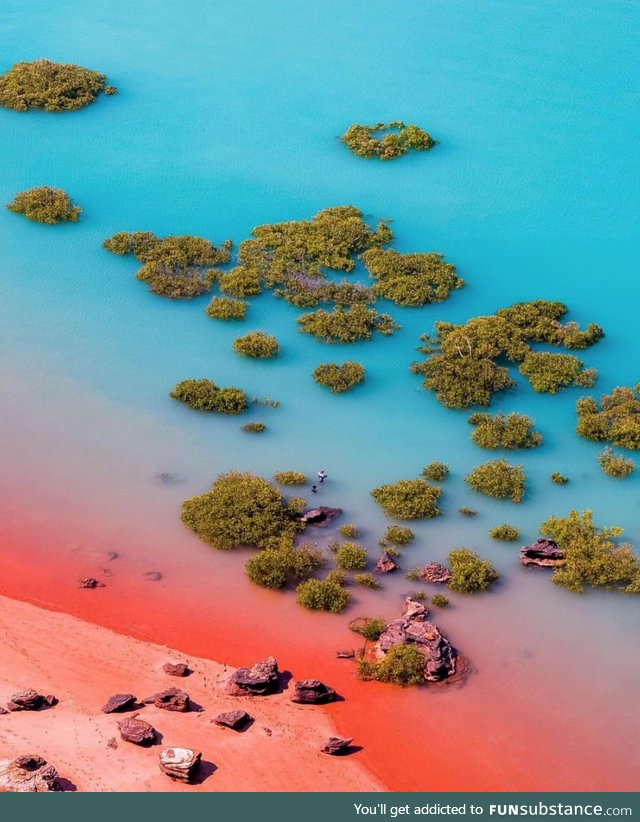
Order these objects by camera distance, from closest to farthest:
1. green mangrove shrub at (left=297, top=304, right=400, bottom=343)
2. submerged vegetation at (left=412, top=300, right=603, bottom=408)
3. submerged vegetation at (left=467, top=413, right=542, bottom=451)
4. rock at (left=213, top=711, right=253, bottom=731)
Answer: rock at (left=213, top=711, right=253, bottom=731) < submerged vegetation at (left=467, top=413, right=542, bottom=451) < submerged vegetation at (left=412, top=300, right=603, bottom=408) < green mangrove shrub at (left=297, top=304, right=400, bottom=343)

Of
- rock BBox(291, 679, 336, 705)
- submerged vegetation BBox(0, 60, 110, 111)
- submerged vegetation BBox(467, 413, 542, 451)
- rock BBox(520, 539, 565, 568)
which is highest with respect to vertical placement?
submerged vegetation BBox(0, 60, 110, 111)

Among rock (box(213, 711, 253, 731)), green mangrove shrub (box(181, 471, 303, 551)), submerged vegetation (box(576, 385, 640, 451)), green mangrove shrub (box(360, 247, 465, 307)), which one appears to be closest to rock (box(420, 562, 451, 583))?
green mangrove shrub (box(181, 471, 303, 551))

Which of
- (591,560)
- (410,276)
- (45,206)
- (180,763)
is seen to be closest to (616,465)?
(591,560)

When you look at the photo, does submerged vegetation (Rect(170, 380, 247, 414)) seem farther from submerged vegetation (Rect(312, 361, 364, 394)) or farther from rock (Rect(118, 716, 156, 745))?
rock (Rect(118, 716, 156, 745))

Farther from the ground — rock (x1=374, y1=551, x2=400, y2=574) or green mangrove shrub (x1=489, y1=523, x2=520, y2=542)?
Result: green mangrove shrub (x1=489, y1=523, x2=520, y2=542)

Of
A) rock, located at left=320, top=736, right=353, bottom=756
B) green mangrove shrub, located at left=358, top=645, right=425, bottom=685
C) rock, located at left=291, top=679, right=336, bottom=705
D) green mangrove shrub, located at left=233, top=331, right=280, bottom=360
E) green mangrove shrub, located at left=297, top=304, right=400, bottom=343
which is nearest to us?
rock, located at left=320, top=736, right=353, bottom=756

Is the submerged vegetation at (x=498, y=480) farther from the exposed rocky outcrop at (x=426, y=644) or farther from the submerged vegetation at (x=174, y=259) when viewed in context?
the submerged vegetation at (x=174, y=259)

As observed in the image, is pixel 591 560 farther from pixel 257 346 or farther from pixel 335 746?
pixel 257 346

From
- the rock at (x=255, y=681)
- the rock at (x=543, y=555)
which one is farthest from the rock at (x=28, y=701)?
the rock at (x=543, y=555)
